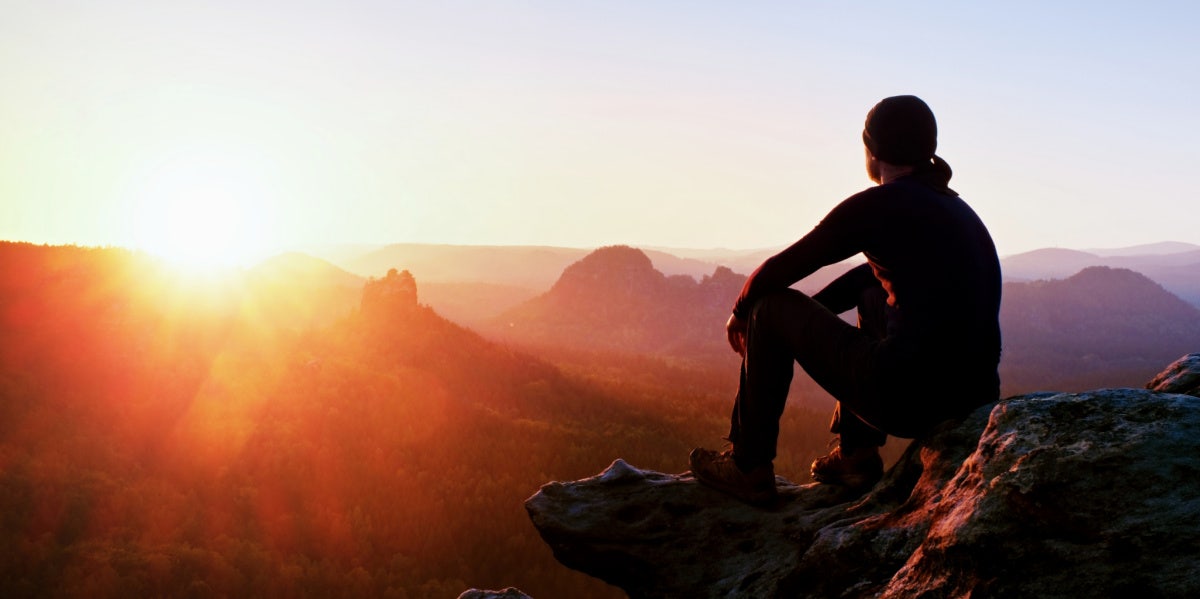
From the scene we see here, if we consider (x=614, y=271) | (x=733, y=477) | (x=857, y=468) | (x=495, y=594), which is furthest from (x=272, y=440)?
(x=614, y=271)

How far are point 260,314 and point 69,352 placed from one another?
9091 mm

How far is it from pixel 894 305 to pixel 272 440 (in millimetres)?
14838

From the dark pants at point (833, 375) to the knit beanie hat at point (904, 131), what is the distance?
0.90 m

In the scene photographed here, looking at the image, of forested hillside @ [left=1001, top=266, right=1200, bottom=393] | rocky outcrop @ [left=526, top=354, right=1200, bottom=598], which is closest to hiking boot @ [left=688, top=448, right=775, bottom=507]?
rocky outcrop @ [left=526, top=354, right=1200, bottom=598]

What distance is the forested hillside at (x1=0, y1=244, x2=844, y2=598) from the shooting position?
1080 cm

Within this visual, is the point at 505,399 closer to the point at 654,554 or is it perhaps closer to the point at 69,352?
the point at 69,352

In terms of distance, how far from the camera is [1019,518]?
3.17m

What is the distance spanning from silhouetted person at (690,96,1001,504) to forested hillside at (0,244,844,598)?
24.0 feet

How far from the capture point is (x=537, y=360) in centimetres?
3112

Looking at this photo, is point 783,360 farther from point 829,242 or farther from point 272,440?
point 272,440

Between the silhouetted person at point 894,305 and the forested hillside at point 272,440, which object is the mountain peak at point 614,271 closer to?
the forested hillside at point 272,440

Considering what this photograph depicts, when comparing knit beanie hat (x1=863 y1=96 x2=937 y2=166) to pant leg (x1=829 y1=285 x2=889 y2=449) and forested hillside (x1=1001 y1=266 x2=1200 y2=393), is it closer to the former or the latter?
pant leg (x1=829 y1=285 x2=889 y2=449)

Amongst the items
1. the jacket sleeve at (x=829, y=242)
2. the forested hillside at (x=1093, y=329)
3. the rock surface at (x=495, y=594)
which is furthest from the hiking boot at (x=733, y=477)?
the forested hillside at (x=1093, y=329)

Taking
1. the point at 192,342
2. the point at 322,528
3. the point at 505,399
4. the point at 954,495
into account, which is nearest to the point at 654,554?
the point at 954,495
